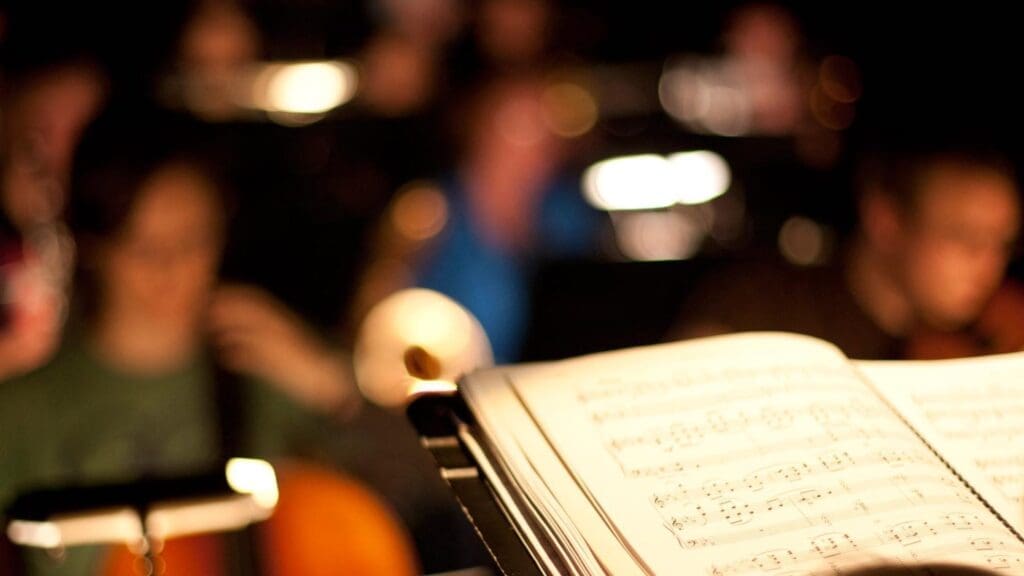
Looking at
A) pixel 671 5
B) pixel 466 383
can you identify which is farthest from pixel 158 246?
pixel 671 5

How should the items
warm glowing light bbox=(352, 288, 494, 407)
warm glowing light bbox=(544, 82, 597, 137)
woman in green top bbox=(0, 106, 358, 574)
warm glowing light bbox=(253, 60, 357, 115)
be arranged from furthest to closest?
1. warm glowing light bbox=(544, 82, 597, 137)
2. warm glowing light bbox=(253, 60, 357, 115)
3. warm glowing light bbox=(352, 288, 494, 407)
4. woman in green top bbox=(0, 106, 358, 574)

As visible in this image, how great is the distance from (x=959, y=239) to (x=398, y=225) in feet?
4.08

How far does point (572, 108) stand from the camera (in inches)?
129

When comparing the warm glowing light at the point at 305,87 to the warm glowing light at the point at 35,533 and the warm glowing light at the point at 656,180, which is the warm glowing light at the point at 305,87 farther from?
the warm glowing light at the point at 35,533

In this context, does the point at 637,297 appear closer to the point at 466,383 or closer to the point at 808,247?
the point at 808,247

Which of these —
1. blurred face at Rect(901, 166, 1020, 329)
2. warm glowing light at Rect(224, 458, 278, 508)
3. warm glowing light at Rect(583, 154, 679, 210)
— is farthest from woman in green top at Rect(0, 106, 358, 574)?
warm glowing light at Rect(583, 154, 679, 210)

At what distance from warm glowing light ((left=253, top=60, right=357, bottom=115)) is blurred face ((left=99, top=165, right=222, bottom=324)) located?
1.00m

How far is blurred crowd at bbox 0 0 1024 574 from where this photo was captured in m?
1.68

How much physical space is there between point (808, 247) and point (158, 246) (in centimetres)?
177

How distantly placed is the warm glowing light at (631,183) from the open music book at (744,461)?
6.98 feet

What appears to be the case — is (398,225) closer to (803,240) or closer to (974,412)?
(803,240)

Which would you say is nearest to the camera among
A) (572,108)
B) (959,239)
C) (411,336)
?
(959,239)

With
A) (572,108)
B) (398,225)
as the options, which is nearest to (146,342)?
(398,225)

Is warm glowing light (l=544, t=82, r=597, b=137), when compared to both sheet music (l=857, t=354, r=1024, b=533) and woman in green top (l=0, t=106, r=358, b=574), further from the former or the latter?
sheet music (l=857, t=354, r=1024, b=533)
